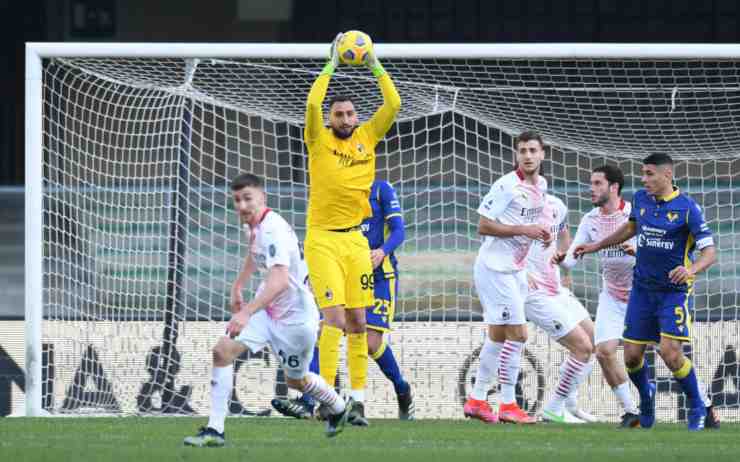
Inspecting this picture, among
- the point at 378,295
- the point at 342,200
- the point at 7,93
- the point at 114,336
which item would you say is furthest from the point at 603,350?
the point at 7,93

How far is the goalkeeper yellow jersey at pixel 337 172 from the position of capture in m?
8.20

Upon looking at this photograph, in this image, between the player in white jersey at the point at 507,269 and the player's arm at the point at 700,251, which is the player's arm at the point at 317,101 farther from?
the player's arm at the point at 700,251

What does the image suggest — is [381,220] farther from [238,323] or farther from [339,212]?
[238,323]

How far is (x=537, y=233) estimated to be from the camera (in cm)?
855

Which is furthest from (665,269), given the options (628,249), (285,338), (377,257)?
(285,338)

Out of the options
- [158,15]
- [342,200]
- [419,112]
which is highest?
[158,15]

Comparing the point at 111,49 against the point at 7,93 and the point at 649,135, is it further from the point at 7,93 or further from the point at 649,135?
the point at 7,93

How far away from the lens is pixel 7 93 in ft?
56.4

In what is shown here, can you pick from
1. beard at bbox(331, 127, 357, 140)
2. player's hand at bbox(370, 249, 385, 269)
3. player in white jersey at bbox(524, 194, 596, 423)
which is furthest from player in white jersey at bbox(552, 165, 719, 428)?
beard at bbox(331, 127, 357, 140)

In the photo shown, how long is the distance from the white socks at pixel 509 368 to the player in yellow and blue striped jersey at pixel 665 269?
831 millimetres

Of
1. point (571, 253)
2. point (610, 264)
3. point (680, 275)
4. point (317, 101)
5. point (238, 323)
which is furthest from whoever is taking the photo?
point (610, 264)

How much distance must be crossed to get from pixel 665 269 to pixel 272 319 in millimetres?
2516

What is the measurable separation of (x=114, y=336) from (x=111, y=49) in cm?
210

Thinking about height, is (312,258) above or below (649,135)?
below
